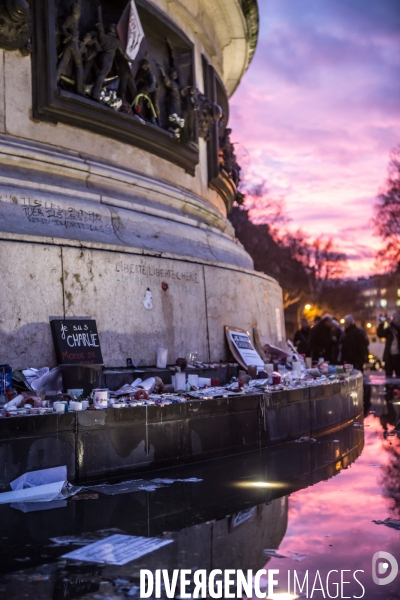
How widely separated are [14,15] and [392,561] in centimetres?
714

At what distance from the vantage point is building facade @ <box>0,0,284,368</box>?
7.49m

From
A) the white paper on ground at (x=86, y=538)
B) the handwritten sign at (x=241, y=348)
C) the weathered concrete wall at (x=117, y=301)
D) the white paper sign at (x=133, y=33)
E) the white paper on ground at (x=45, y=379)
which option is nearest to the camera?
the white paper on ground at (x=86, y=538)

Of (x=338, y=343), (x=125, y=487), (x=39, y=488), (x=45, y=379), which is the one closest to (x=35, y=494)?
(x=39, y=488)

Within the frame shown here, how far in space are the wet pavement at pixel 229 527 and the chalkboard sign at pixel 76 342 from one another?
5.55 feet

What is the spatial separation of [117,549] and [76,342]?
3.68 metres

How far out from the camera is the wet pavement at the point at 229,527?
3260 mm

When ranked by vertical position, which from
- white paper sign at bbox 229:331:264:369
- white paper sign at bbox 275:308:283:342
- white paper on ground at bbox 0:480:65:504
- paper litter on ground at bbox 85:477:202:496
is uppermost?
white paper sign at bbox 275:308:283:342

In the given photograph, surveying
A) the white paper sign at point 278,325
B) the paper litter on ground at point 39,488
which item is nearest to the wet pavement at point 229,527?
the paper litter on ground at point 39,488

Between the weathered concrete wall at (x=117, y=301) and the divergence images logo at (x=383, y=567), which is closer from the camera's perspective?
the divergence images logo at (x=383, y=567)

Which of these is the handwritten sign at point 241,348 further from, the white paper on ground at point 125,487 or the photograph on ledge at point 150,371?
the white paper on ground at point 125,487

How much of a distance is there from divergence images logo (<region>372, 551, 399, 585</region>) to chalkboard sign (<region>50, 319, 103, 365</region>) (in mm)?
3868

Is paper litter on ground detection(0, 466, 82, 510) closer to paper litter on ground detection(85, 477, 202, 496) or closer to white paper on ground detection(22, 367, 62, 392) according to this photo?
paper litter on ground detection(85, 477, 202, 496)

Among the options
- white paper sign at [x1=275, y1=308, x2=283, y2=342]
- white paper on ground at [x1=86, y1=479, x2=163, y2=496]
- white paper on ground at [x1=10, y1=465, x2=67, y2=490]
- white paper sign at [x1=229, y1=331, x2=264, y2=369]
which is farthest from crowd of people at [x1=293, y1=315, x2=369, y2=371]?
white paper on ground at [x1=10, y1=465, x2=67, y2=490]

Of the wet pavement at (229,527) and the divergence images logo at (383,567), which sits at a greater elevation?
the wet pavement at (229,527)
